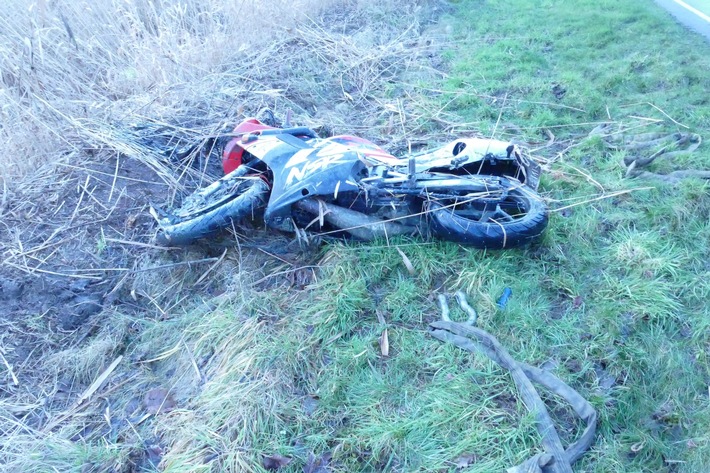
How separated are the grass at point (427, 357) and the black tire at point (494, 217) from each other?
18cm

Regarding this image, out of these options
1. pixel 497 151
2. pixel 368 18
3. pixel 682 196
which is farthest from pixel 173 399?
pixel 368 18

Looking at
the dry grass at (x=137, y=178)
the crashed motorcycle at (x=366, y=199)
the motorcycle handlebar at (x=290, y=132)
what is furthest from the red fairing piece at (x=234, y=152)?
the dry grass at (x=137, y=178)

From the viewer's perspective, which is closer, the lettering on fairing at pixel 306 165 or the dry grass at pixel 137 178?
the dry grass at pixel 137 178

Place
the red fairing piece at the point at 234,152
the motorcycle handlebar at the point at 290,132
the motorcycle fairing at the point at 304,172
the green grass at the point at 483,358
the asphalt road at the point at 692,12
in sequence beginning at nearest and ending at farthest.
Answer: the green grass at the point at 483,358 < the motorcycle fairing at the point at 304,172 < the motorcycle handlebar at the point at 290,132 < the red fairing piece at the point at 234,152 < the asphalt road at the point at 692,12

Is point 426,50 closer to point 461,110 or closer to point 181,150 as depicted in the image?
point 461,110

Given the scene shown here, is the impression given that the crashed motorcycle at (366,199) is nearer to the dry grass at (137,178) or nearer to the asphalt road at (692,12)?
the dry grass at (137,178)

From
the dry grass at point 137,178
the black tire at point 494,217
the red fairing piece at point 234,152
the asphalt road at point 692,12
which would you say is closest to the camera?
the dry grass at point 137,178

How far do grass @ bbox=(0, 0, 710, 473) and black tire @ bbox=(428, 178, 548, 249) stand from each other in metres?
0.18

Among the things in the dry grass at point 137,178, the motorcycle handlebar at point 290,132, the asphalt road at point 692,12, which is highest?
the asphalt road at point 692,12

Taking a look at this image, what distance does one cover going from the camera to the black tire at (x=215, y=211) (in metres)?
3.75

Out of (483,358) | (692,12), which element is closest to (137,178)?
(483,358)

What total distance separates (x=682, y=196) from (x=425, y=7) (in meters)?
6.66

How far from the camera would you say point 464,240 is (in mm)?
3629

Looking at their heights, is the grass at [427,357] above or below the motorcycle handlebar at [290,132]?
below
